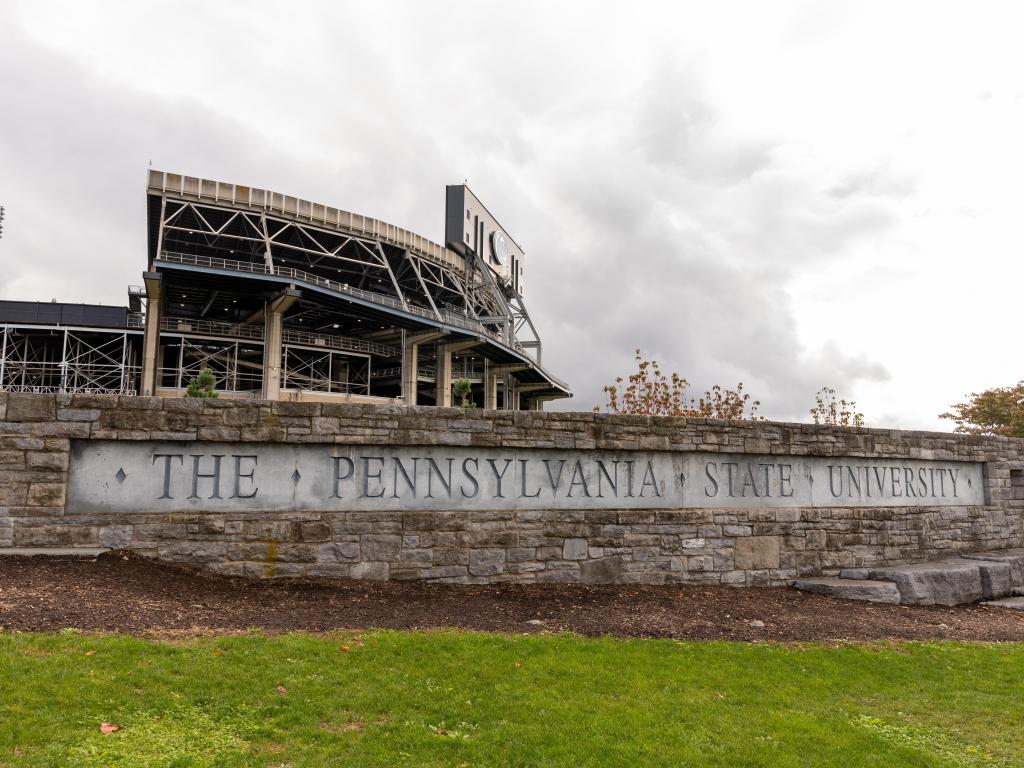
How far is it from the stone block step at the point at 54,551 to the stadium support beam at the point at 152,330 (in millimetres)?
37309

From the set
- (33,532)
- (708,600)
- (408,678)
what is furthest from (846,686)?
Result: (33,532)

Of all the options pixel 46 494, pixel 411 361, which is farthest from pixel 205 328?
pixel 46 494

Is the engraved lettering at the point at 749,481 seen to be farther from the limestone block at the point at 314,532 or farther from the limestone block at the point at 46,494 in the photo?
the limestone block at the point at 46,494

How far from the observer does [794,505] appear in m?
11.2

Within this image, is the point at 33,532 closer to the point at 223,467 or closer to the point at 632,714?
the point at 223,467

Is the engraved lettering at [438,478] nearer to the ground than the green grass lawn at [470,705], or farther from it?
farther from it

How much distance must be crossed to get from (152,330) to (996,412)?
1827 inches

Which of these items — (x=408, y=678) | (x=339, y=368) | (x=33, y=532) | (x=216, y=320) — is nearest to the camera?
(x=408, y=678)

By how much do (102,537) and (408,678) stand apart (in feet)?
15.1

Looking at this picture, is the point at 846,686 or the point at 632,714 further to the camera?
the point at 846,686

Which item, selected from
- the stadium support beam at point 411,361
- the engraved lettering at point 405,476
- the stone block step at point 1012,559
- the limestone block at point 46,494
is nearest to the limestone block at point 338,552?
the engraved lettering at point 405,476

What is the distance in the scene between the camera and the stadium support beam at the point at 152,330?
41.3m

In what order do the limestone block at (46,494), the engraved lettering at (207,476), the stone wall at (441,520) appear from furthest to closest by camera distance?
the engraved lettering at (207,476) → the stone wall at (441,520) → the limestone block at (46,494)

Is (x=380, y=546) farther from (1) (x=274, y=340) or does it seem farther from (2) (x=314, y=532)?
(1) (x=274, y=340)
